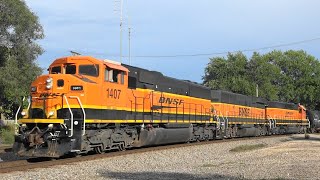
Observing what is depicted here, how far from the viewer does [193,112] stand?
23359 mm

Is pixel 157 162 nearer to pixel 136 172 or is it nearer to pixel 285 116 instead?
pixel 136 172

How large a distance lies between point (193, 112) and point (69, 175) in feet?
46.2

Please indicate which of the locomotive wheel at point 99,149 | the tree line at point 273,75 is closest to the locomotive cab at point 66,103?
the locomotive wheel at point 99,149

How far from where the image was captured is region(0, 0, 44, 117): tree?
87.8ft

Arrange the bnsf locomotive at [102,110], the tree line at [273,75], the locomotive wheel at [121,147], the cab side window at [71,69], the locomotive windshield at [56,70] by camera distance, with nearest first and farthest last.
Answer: the bnsf locomotive at [102,110] → the cab side window at [71,69] → the locomotive windshield at [56,70] → the locomotive wheel at [121,147] → the tree line at [273,75]

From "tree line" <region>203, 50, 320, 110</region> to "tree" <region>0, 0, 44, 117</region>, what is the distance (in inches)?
1867

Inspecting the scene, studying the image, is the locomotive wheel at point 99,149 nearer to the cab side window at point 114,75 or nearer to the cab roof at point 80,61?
the cab side window at point 114,75

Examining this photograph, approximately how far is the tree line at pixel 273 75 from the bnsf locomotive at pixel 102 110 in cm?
5068

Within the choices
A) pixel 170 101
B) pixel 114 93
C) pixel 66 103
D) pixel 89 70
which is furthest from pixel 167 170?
pixel 170 101

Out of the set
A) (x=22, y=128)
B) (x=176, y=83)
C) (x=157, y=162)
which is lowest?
(x=157, y=162)

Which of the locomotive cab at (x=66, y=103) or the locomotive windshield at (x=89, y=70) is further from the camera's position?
the locomotive windshield at (x=89, y=70)

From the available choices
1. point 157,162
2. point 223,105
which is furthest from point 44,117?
point 223,105

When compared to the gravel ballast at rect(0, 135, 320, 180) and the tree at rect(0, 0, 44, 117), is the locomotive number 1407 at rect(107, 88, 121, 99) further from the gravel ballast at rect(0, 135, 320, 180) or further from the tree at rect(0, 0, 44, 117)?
the tree at rect(0, 0, 44, 117)

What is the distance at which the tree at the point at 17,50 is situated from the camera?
26766mm
